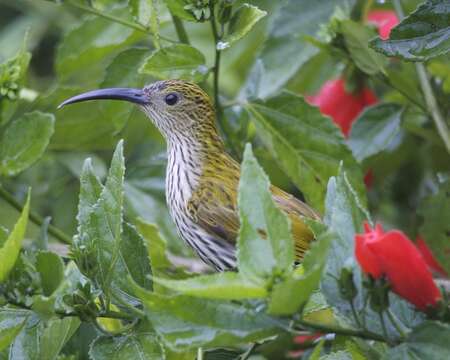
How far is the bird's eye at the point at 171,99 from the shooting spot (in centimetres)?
336

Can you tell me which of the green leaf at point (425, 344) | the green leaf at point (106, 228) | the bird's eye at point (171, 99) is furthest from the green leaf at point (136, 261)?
the bird's eye at point (171, 99)

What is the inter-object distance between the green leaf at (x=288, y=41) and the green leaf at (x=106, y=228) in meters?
1.36

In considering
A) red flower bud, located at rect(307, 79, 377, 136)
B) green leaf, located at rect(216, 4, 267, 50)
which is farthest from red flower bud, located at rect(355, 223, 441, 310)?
red flower bud, located at rect(307, 79, 377, 136)

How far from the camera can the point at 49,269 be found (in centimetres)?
204

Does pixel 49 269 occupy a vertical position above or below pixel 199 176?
above

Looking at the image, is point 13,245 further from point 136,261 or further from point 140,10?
point 140,10

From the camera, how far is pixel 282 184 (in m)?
3.41

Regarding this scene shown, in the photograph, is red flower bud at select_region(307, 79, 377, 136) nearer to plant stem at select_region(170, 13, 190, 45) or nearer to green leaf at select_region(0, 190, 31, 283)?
plant stem at select_region(170, 13, 190, 45)

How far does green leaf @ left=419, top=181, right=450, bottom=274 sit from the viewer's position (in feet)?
9.75

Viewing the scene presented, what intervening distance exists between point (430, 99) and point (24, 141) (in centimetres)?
114

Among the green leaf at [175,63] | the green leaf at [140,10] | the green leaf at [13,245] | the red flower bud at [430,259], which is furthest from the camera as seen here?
the red flower bud at [430,259]

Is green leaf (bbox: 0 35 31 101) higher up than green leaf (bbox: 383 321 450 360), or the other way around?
green leaf (bbox: 383 321 450 360)

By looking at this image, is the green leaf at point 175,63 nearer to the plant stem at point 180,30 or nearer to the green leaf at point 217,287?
the plant stem at point 180,30

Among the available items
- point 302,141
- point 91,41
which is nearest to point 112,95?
point 91,41
